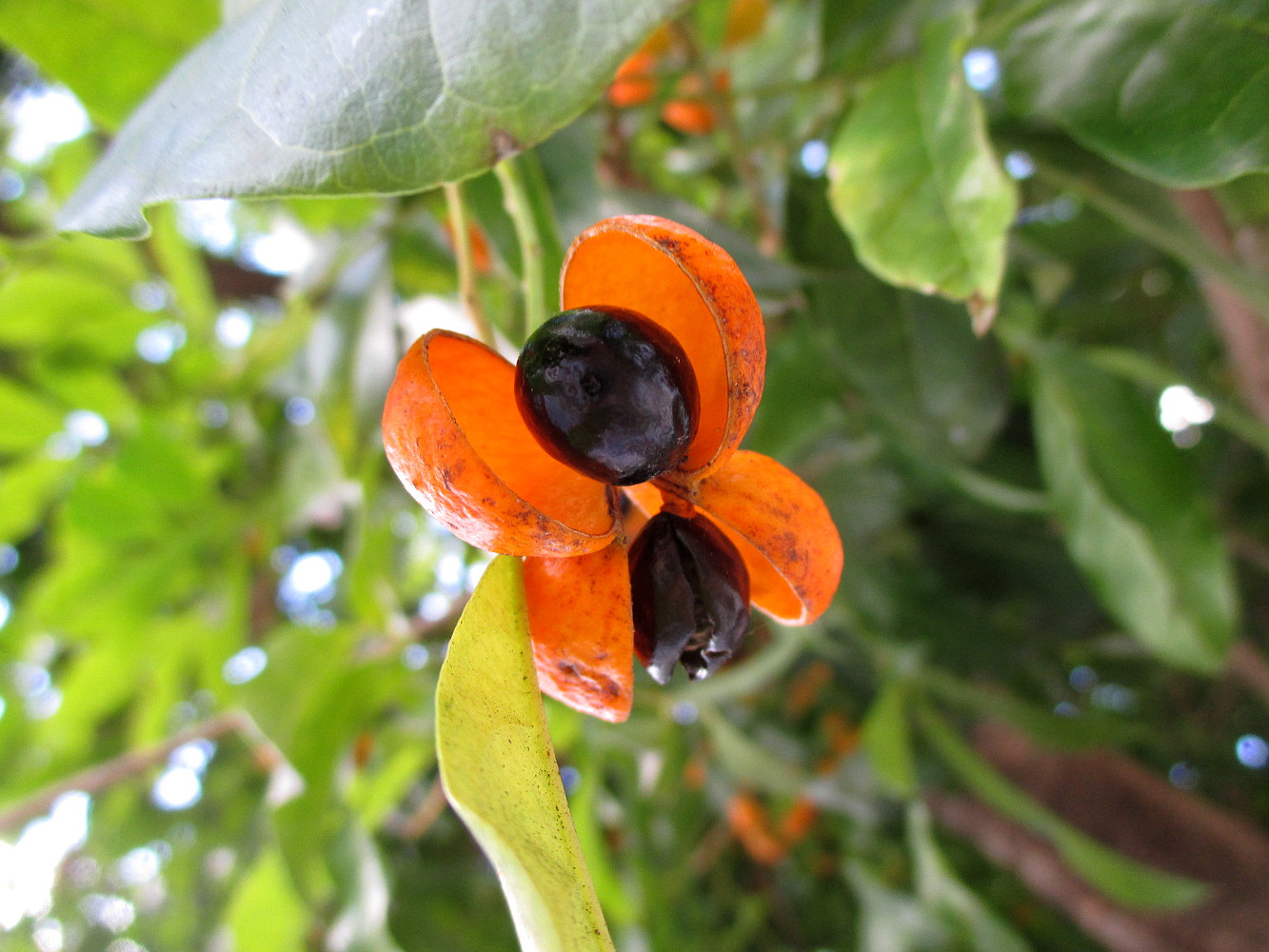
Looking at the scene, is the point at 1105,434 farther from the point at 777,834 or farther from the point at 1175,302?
the point at 777,834

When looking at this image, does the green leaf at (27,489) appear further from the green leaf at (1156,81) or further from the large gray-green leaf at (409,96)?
the green leaf at (1156,81)

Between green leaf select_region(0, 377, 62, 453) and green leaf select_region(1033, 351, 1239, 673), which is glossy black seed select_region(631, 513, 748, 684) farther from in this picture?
green leaf select_region(0, 377, 62, 453)

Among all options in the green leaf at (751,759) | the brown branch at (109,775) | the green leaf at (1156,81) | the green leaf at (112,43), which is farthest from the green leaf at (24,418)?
the green leaf at (1156,81)

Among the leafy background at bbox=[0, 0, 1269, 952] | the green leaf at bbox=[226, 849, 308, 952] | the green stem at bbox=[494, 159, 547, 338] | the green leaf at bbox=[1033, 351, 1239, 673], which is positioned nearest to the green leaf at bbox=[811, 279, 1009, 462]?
the leafy background at bbox=[0, 0, 1269, 952]

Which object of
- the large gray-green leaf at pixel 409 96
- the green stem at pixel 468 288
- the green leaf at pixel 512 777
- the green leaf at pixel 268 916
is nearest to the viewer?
the green leaf at pixel 512 777

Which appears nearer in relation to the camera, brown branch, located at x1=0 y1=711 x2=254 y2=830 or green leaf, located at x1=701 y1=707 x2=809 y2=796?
brown branch, located at x1=0 y1=711 x2=254 y2=830

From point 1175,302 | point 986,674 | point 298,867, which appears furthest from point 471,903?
point 1175,302

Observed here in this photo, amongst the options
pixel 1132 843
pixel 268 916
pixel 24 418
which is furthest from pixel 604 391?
pixel 1132 843
